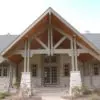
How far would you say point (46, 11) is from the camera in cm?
1556

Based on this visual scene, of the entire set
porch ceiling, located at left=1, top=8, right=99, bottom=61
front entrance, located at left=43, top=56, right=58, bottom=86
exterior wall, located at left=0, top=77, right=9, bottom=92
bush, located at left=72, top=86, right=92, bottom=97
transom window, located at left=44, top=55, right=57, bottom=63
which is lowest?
bush, located at left=72, top=86, right=92, bottom=97

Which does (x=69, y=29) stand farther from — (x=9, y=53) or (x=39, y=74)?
(x=39, y=74)

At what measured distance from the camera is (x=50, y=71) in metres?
21.1

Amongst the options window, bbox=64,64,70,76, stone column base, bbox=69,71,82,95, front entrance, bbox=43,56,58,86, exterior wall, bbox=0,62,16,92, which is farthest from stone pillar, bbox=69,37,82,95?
exterior wall, bbox=0,62,16,92

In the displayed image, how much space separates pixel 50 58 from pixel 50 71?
4.05 feet

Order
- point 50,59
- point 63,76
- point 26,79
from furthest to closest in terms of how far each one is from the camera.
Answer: point 50,59 → point 63,76 → point 26,79

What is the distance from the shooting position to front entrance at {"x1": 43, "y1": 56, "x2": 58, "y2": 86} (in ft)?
68.6

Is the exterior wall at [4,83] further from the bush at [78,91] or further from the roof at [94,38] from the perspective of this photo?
the roof at [94,38]

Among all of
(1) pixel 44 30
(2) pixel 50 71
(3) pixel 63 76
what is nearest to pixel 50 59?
(2) pixel 50 71

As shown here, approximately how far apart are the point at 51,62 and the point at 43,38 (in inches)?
111

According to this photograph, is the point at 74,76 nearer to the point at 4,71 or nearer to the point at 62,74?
the point at 62,74

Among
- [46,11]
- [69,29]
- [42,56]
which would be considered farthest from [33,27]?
[42,56]

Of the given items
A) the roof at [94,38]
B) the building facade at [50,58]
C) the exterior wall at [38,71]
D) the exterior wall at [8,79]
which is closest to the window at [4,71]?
the building facade at [50,58]

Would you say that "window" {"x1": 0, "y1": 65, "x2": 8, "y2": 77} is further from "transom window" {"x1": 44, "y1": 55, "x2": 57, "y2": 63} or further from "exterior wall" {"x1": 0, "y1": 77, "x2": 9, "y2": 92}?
"transom window" {"x1": 44, "y1": 55, "x2": 57, "y2": 63}
